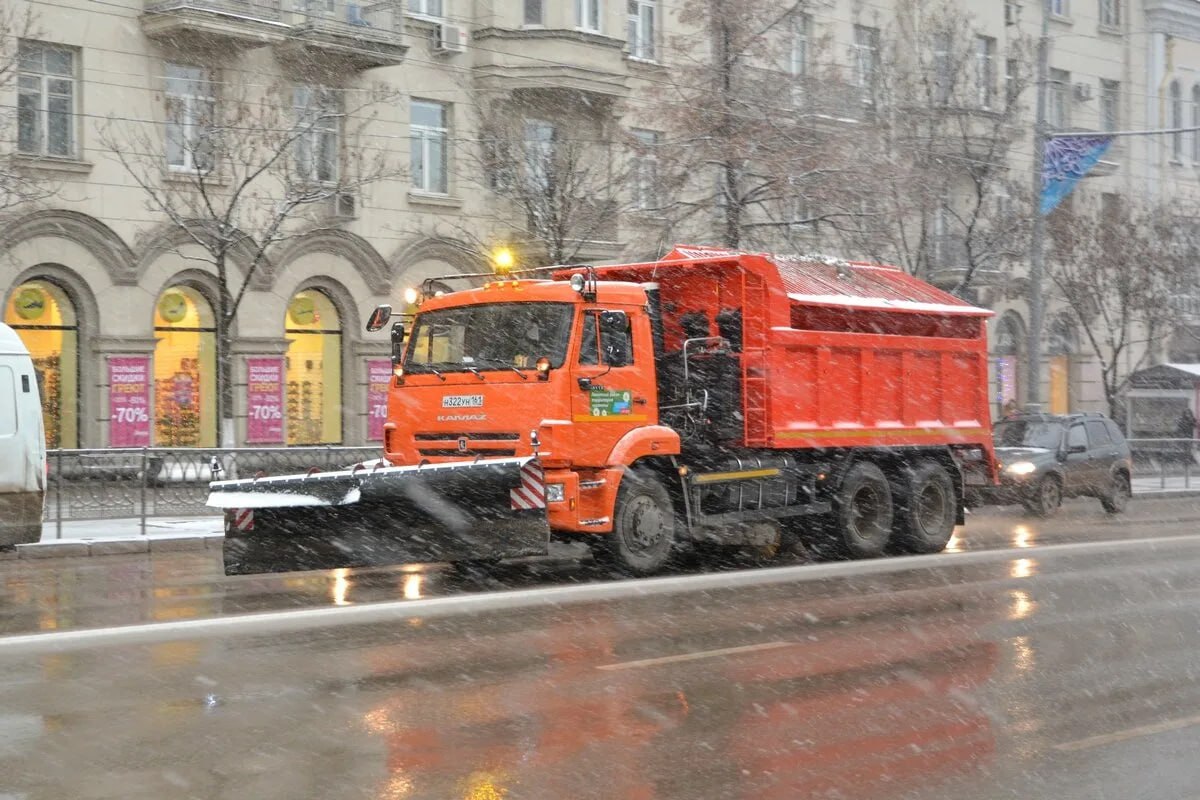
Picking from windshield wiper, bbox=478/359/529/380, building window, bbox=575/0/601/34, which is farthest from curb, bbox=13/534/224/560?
building window, bbox=575/0/601/34

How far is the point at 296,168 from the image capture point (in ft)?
87.7

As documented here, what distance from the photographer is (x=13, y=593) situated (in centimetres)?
1409

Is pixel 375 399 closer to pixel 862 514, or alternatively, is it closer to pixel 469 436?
pixel 862 514

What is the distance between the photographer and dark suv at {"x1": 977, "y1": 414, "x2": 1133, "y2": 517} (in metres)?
25.4

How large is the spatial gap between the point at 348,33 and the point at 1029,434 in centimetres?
1363

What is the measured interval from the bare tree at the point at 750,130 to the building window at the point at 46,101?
9.49 metres

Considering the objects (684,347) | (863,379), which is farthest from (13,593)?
(863,379)

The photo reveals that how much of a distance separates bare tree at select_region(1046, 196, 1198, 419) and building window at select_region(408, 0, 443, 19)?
55.2ft

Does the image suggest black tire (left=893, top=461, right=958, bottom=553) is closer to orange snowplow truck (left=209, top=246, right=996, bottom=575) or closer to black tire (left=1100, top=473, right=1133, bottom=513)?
orange snowplow truck (left=209, top=246, right=996, bottom=575)

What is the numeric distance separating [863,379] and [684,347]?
8.16 feet

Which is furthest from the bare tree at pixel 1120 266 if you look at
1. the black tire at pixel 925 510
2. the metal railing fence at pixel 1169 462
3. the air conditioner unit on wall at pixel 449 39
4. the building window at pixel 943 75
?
the black tire at pixel 925 510

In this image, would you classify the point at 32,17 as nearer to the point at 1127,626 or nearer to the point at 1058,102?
the point at 1127,626

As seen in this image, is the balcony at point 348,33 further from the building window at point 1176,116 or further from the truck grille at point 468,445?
the building window at point 1176,116

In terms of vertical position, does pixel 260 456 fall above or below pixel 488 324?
below
